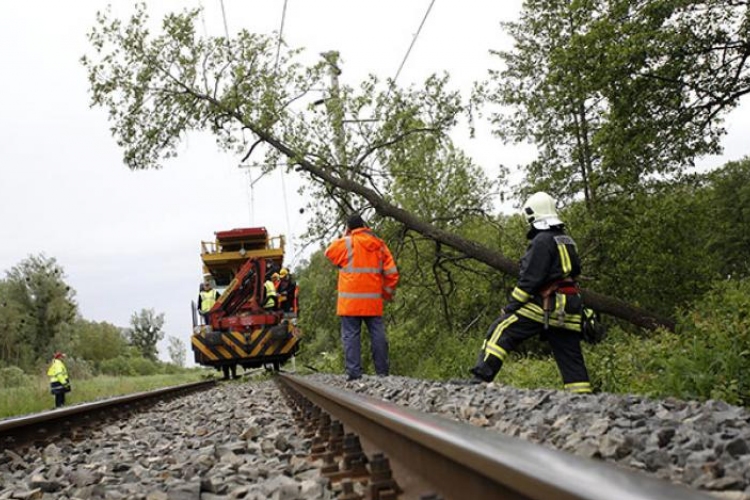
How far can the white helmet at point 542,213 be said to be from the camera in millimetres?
6074

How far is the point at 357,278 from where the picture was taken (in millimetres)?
8797

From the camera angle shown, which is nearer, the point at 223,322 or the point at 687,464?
the point at 687,464

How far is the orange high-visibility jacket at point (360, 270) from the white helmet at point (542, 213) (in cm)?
286

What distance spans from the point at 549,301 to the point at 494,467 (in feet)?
14.4

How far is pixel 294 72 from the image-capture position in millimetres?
15117

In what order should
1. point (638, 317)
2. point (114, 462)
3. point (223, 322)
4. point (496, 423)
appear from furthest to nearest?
point (223, 322) → point (638, 317) → point (114, 462) → point (496, 423)

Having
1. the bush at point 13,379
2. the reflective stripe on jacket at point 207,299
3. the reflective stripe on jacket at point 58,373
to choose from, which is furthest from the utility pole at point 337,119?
the bush at point 13,379

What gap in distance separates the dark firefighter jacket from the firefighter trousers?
11 cm

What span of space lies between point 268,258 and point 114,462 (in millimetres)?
14107

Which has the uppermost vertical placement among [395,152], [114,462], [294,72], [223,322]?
[294,72]

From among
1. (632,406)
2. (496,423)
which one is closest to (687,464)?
(632,406)

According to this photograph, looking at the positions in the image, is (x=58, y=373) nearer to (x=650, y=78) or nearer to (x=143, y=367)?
(x=650, y=78)

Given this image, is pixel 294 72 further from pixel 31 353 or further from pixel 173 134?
pixel 31 353

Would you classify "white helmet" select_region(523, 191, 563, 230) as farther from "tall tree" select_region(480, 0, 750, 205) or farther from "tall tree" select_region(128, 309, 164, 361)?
"tall tree" select_region(128, 309, 164, 361)
